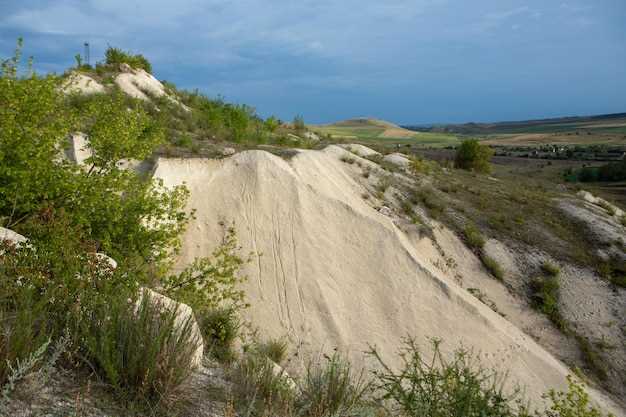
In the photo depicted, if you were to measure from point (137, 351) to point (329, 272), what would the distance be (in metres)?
8.27

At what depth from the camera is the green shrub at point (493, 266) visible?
594 inches

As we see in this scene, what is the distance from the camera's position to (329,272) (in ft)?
40.5

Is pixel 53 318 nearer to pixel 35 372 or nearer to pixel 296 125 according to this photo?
pixel 35 372

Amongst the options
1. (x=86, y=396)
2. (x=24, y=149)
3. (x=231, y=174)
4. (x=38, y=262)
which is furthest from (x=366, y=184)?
(x=86, y=396)

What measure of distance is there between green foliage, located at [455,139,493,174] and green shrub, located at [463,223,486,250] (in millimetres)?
18048

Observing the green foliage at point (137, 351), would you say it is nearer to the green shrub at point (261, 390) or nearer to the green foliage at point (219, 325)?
the green shrub at point (261, 390)

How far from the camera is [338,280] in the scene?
482 inches

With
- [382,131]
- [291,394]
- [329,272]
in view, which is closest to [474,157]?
[329,272]

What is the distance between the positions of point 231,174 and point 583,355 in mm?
10190

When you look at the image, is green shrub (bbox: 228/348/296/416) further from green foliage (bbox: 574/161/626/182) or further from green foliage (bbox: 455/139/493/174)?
green foliage (bbox: 574/161/626/182)

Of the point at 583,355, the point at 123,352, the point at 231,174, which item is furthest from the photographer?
the point at 231,174

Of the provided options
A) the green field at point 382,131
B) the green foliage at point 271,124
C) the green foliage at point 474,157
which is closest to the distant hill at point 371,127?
the green field at point 382,131

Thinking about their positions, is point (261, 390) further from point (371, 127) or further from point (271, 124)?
point (371, 127)

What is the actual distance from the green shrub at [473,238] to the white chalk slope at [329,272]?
219cm
